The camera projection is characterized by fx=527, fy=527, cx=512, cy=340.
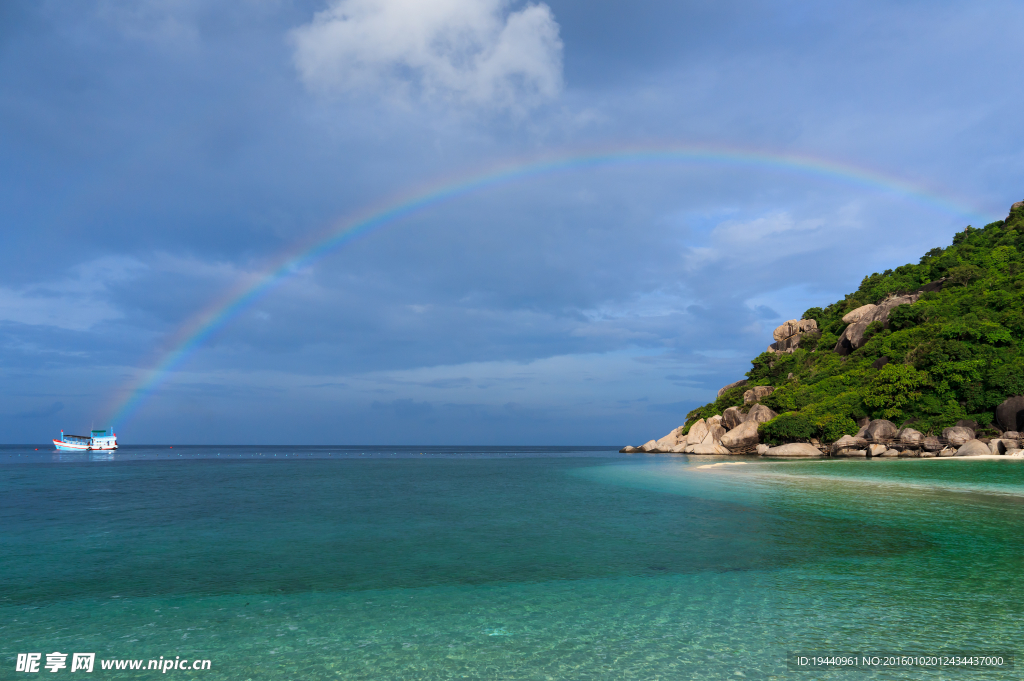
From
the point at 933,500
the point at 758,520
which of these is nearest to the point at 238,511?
the point at 758,520

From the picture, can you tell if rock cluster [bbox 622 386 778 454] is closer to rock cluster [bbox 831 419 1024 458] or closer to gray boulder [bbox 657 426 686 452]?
gray boulder [bbox 657 426 686 452]

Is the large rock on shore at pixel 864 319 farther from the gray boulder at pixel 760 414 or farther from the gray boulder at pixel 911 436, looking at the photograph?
the gray boulder at pixel 911 436

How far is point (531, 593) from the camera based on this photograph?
1158cm

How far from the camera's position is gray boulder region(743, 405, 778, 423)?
293 feet

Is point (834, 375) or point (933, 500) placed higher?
point (834, 375)

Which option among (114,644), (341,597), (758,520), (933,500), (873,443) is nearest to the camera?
(114,644)

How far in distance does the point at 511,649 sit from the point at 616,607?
3.00m

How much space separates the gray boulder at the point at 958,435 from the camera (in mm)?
62219

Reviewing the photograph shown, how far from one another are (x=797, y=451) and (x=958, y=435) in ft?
60.6

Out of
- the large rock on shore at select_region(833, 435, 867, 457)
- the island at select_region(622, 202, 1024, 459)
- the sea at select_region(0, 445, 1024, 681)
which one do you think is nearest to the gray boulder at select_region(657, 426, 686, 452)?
the island at select_region(622, 202, 1024, 459)

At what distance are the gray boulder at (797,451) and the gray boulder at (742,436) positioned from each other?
9577mm

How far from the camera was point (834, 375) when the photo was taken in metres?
87.7

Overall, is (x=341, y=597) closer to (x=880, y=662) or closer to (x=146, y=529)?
(x=880, y=662)

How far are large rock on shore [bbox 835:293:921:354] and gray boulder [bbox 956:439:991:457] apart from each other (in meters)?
30.9
